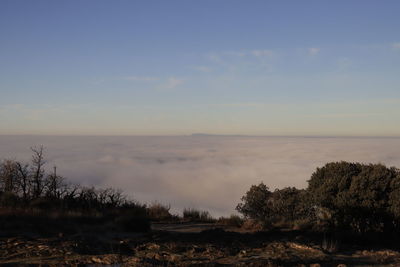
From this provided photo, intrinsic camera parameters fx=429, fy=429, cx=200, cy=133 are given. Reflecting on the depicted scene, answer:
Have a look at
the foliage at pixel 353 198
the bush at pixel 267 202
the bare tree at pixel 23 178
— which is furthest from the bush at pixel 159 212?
the bush at pixel 267 202

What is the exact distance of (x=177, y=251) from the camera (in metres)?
11.5

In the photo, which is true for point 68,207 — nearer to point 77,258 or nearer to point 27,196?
point 27,196

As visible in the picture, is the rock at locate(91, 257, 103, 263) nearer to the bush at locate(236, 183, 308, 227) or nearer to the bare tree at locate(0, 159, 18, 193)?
the bare tree at locate(0, 159, 18, 193)

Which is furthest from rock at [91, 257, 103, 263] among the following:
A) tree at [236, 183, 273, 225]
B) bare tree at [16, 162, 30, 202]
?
tree at [236, 183, 273, 225]

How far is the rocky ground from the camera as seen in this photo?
10.1 meters

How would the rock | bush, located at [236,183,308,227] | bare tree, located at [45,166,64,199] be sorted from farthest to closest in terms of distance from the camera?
bush, located at [236,183,308,227]
bare tree, located at [45,166,64,199]
the rock

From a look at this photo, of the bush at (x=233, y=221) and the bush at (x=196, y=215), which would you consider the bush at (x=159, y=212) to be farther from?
the bush at (x=233, y=221)

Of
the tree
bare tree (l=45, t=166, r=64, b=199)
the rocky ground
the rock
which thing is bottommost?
the tree

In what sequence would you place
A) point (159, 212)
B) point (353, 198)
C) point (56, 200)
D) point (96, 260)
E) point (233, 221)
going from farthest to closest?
point (159, 212) < point (56, 200) < point (233, 221) < point (353, 198) < point (96, 260)

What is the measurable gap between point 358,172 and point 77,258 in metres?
13.7

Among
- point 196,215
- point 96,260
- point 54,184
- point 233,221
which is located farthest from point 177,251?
point 54,184

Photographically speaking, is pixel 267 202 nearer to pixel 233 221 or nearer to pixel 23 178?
pixel 233 221

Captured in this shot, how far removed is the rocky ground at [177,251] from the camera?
33.2ft

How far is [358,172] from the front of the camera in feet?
64.1
